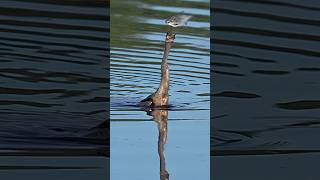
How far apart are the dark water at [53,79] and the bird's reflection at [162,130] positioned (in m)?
0.43

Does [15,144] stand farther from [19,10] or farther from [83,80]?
[19,10]

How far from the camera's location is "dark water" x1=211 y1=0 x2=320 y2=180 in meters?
12.4

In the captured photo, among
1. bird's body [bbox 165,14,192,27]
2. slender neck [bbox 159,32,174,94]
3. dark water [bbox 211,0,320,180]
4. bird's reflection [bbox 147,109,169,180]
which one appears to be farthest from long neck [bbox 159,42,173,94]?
bird's body [bbox 165,14,192,27]

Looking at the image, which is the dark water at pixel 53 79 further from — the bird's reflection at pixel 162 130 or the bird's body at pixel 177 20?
the bird's body at pixel 177 20

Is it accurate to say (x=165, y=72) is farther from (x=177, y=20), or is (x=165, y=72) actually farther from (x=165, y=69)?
(x=177, y=20)

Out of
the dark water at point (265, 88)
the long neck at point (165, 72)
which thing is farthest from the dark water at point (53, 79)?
the dark water at point (265, 88)

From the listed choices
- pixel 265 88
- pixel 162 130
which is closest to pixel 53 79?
pixel 265 88

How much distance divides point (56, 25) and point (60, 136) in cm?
502

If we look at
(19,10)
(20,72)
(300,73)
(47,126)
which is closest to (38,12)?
(19,10)

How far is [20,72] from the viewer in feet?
52.1

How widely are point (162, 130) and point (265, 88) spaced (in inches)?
86.4

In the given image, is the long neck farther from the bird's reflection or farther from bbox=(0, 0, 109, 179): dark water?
bbox=(0, 0, 109, 179): dark water

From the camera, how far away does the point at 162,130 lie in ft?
43.9

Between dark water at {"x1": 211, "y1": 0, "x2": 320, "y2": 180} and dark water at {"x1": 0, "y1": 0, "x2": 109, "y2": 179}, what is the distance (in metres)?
1.06
